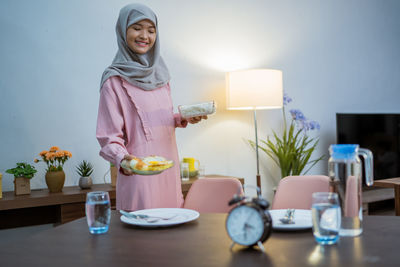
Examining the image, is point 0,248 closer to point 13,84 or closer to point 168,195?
point 168,195

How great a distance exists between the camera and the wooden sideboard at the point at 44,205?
243 centimetres

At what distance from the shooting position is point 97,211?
1288mm

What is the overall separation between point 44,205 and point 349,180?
1843 millimetres

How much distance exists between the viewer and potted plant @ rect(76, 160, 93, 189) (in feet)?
9.12

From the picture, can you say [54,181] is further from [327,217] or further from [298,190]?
[327,217]

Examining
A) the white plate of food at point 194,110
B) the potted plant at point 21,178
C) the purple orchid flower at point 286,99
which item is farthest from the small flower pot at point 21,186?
the purple orchid flower at point 286,99

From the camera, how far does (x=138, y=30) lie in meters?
2.00

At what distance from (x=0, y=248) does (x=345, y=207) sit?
0.91m

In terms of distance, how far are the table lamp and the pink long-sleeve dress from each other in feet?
4.69

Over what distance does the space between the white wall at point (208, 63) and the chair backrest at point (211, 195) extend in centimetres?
126

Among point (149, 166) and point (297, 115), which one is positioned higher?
point (297, 115)

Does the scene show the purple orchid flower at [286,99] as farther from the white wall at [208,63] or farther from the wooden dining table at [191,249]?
the wooden dining table at [191,249]

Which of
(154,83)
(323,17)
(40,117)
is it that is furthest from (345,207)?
(323,17)

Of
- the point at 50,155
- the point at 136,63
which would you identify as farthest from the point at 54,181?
the point at 136,63
